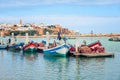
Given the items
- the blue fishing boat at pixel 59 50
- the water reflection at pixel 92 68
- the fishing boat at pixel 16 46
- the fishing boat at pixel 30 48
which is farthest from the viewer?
the fishing boat at pixel 16 46

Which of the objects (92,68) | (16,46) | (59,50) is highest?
(59,50)

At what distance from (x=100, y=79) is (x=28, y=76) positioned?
18.8ft

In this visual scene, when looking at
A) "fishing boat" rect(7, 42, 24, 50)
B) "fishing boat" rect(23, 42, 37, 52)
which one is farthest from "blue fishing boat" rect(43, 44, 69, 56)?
"fishing boat" rect(7, 42, 24, 50)

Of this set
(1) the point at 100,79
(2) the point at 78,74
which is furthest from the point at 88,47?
(1) the point at 100,79

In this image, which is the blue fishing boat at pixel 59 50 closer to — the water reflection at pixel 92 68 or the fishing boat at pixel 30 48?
the water reflection at pixel 92 68

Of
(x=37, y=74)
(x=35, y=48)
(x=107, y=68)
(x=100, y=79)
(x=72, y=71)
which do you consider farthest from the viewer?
(x=35, y=48)

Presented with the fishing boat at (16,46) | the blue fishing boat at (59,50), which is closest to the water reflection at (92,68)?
the blue fishing boat at (59,50)

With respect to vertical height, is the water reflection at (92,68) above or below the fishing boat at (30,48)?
below

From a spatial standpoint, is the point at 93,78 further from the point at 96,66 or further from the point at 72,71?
the point at 96,66

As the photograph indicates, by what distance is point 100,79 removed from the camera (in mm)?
27594

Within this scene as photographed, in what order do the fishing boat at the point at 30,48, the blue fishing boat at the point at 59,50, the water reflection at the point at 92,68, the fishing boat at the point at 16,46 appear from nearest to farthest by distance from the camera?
1. the water reflection at the point at 92,68
2. the blue fishing boat at the point at 59,50
3. the fishing boat at the point at 30,48
4. the fishing boat at the point at 16,46

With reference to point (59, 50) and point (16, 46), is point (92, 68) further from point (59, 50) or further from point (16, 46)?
point (16, 46)

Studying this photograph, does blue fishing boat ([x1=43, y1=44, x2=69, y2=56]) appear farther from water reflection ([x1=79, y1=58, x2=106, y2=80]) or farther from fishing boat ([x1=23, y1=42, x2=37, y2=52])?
fishing boat ([x1=23, y1=42, x2=37, y2=52])

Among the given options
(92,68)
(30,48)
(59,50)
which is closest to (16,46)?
(30,48)
